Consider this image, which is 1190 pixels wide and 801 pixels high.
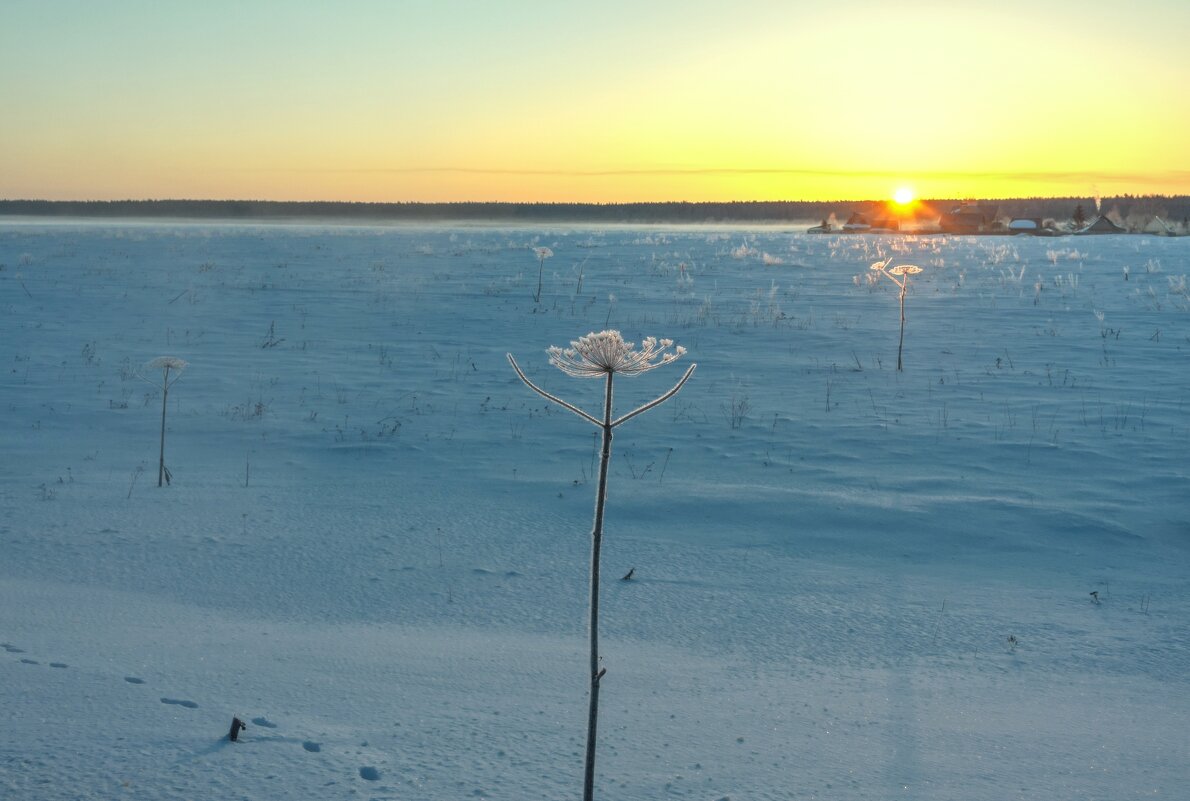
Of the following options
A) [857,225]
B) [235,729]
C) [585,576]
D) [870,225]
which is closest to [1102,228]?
[857,225]

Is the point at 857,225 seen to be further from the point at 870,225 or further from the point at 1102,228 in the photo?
the point at 1102,228

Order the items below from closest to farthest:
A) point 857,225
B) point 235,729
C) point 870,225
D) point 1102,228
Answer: point 235,729 < point 1102,228 < point 857,225 < point 870,225

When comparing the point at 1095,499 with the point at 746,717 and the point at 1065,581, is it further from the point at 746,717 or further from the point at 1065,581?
the point at 746,717

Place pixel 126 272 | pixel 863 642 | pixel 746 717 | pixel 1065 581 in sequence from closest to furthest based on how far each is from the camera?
1. pixel 746 717
2. pixel 863 642
3. pixel 1065 581
4. pixel 126 272

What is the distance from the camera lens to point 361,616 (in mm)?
4574

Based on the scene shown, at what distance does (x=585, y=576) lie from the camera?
523cm

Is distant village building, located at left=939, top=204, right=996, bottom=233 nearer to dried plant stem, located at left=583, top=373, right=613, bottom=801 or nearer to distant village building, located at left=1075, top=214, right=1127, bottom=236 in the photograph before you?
distant village building, located at left=1075, top=214, right=1127, bottom=236

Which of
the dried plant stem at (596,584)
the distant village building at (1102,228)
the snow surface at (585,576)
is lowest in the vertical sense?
the snow surface at (585,576)

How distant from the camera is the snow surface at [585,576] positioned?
3.03m

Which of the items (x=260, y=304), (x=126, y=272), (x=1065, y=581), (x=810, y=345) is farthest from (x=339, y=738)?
(x=126, y=272)

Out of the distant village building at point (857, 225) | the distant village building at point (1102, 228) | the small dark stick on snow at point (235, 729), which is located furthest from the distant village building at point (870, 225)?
the small dark stick on snow at point (235, 729)

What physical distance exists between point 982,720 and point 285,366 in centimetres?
1060

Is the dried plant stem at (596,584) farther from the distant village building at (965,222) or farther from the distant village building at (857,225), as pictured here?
the distant village building at (857,225)

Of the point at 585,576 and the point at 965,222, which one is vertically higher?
the point at 965,222
